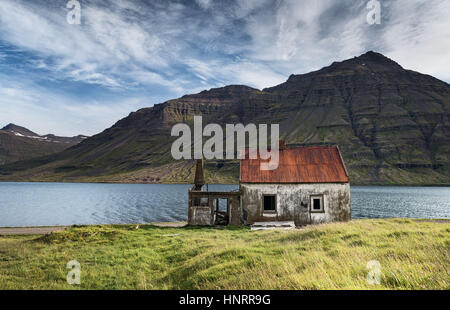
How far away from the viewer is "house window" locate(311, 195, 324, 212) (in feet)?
97.4

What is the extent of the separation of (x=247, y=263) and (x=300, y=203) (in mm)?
19939

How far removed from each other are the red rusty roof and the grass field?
12699mm

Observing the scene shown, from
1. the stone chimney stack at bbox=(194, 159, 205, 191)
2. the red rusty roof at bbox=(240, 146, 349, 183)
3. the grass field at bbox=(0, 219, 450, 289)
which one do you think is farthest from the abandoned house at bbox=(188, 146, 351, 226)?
the grass field at bbox=(0, 219, 450, 289)

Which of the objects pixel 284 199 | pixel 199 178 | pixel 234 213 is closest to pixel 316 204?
pixel 284 199

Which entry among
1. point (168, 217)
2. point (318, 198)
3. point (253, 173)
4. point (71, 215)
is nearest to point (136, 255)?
point (253, 173)

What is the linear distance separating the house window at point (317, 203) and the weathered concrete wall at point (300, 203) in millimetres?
333

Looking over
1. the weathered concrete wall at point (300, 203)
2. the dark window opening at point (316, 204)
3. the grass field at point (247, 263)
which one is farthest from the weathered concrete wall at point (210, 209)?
the grass field at point (247, 263)

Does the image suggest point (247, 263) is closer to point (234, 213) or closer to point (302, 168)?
point (234, 213)

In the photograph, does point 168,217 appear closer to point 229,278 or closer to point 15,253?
point 15,253

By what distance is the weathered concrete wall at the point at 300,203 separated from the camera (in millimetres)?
29562

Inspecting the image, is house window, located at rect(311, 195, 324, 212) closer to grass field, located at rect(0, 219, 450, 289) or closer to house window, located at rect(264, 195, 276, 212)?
house window, located at rect(264, 195, 276, 212)

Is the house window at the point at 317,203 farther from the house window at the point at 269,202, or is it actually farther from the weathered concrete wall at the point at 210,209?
the weathered concrete wall at the point at 210,209
